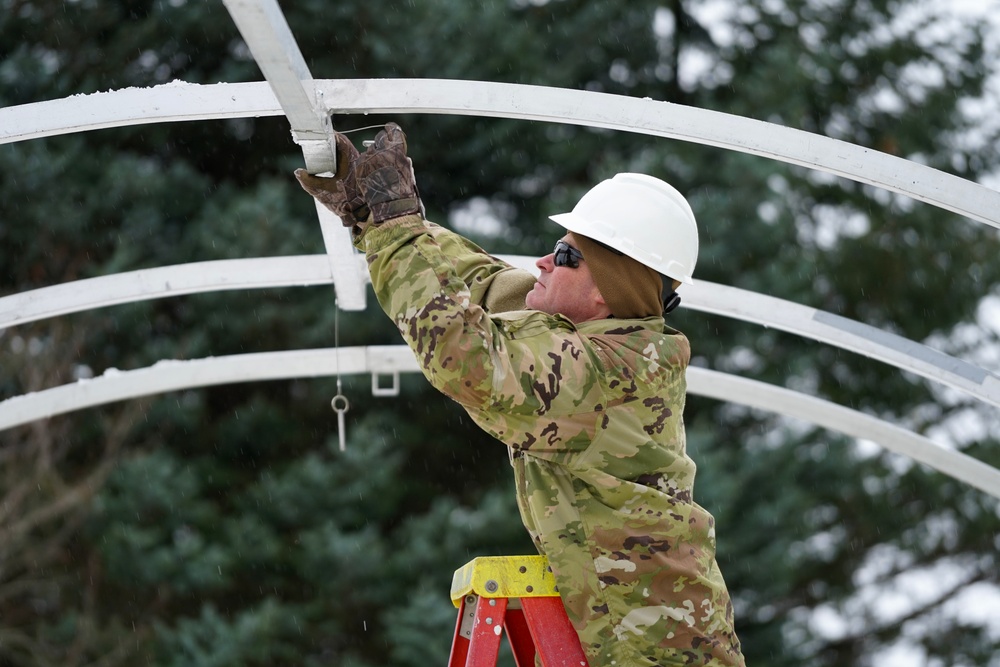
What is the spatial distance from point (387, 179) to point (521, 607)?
50.4 inches

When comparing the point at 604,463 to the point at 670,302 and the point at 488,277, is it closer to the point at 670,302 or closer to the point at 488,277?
the point at 670,302

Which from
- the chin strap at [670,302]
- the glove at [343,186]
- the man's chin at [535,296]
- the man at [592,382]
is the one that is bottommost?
the man at [592,382]

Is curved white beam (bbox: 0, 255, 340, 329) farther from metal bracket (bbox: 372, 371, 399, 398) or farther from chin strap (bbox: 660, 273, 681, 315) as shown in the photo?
chin strap (bbox: 660, 273, 681, 315)

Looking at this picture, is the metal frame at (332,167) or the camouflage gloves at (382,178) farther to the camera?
the metal frame at (332,167)

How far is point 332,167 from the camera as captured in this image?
3.21 m

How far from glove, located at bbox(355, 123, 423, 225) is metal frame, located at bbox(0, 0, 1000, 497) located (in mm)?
138

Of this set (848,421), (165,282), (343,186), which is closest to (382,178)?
(343,186)

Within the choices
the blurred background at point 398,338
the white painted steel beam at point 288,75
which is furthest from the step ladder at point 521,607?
the blurred background at point 398,338

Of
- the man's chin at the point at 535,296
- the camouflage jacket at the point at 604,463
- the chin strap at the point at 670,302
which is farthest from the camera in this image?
the chin strap at the point at 670,302

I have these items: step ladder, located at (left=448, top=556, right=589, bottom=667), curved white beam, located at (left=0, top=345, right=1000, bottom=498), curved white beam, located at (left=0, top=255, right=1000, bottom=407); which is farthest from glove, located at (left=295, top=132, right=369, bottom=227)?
A: curved white beam, located at (left=0, top=345, right=1000, bottom=498)

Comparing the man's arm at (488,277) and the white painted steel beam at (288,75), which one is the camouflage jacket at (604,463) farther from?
the man's arm at (488,277)

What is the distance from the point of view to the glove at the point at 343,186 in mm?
3215

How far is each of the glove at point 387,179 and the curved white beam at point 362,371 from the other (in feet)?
8.74

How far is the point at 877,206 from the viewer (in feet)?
43.1
